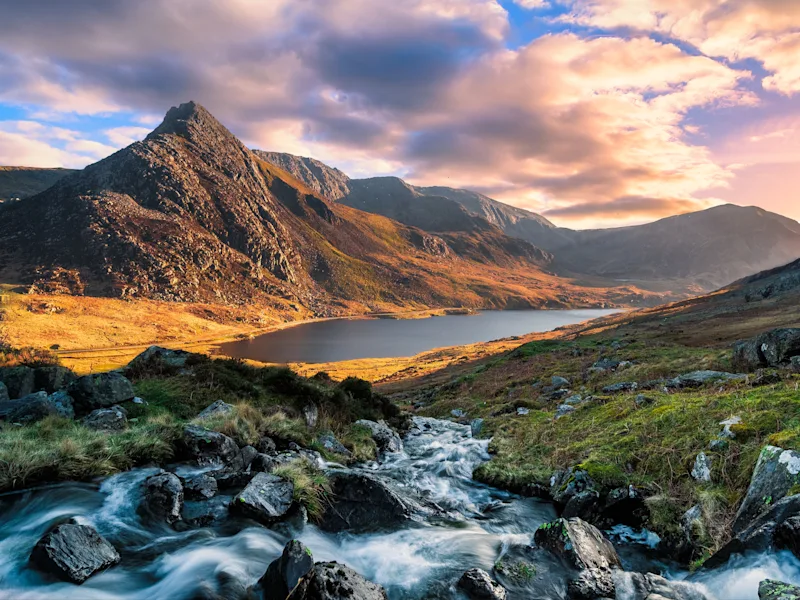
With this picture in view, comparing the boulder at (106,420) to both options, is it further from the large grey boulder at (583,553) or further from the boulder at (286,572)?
the large grey boulder at (583,553)

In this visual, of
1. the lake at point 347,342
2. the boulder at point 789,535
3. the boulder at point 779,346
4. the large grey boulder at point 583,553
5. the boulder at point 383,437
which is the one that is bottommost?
the lake at point 347,342

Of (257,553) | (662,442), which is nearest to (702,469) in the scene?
(662,442)

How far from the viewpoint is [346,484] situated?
34.8ft

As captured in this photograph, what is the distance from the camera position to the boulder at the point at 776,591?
510 centimetres

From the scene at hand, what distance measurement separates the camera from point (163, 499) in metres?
9.05

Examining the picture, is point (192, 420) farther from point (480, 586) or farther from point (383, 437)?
point (480, 586)

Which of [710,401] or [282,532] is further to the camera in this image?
[710,401]

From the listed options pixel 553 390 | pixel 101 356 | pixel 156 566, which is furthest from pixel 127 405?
pixel 101 356

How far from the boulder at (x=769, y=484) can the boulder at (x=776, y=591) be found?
6.20ft

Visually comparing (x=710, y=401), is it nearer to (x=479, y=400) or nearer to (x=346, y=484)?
(x=346, y=484)

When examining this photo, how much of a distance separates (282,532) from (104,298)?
687 feet

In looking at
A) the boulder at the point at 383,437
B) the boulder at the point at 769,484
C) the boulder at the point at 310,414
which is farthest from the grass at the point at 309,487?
the boulder at the point at 769,484

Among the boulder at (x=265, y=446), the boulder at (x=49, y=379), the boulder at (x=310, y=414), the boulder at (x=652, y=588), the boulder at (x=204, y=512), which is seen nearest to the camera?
the boulder at (x=652, y=588)

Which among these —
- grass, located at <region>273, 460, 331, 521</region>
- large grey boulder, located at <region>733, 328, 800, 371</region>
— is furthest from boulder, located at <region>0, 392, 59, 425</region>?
large grey boulder, located at <region>733, 328, 800, 371</region>
